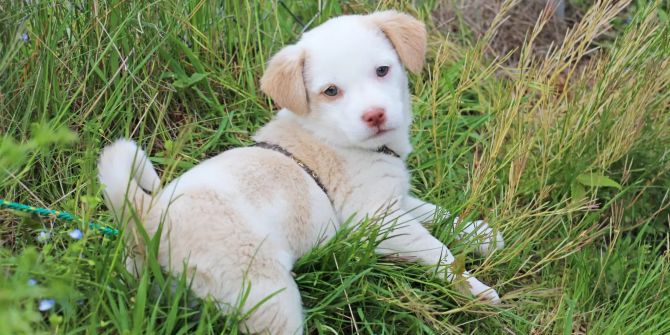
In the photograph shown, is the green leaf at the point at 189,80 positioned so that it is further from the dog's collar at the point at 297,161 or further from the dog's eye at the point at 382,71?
the dog's eye at the point at 382,71

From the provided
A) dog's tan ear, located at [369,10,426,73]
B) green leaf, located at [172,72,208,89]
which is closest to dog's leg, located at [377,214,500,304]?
dog's tan ear, located at [369,10,426,73]

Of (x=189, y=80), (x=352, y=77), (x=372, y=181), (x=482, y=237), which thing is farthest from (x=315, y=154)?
(x=189, y=80)

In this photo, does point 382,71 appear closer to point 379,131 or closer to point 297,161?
point 379,131

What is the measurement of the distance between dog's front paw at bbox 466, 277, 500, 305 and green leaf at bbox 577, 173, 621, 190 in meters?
0.84

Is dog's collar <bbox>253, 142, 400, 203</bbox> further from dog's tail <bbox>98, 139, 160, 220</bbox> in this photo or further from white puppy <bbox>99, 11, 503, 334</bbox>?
dog's tail <bbox>98, 139, 160, 220</bbox>

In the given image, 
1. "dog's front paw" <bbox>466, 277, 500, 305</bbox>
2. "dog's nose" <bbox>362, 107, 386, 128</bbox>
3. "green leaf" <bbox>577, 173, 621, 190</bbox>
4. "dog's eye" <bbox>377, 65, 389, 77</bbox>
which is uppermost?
"dog's eye" <bbox>377, 65, 389, 77</bbox>

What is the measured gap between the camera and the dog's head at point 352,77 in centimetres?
316

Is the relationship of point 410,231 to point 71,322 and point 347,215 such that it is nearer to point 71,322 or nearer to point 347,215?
point 347,215

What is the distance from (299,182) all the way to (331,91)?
455mm

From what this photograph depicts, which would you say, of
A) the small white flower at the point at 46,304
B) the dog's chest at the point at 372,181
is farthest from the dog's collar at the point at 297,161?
the small white flower at the point at 46,304

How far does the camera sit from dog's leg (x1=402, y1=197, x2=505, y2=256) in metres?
3.36

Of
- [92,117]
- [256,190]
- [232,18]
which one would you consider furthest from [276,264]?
[232,18]

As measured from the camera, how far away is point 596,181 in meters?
3.67

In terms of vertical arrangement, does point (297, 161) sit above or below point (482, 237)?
above
